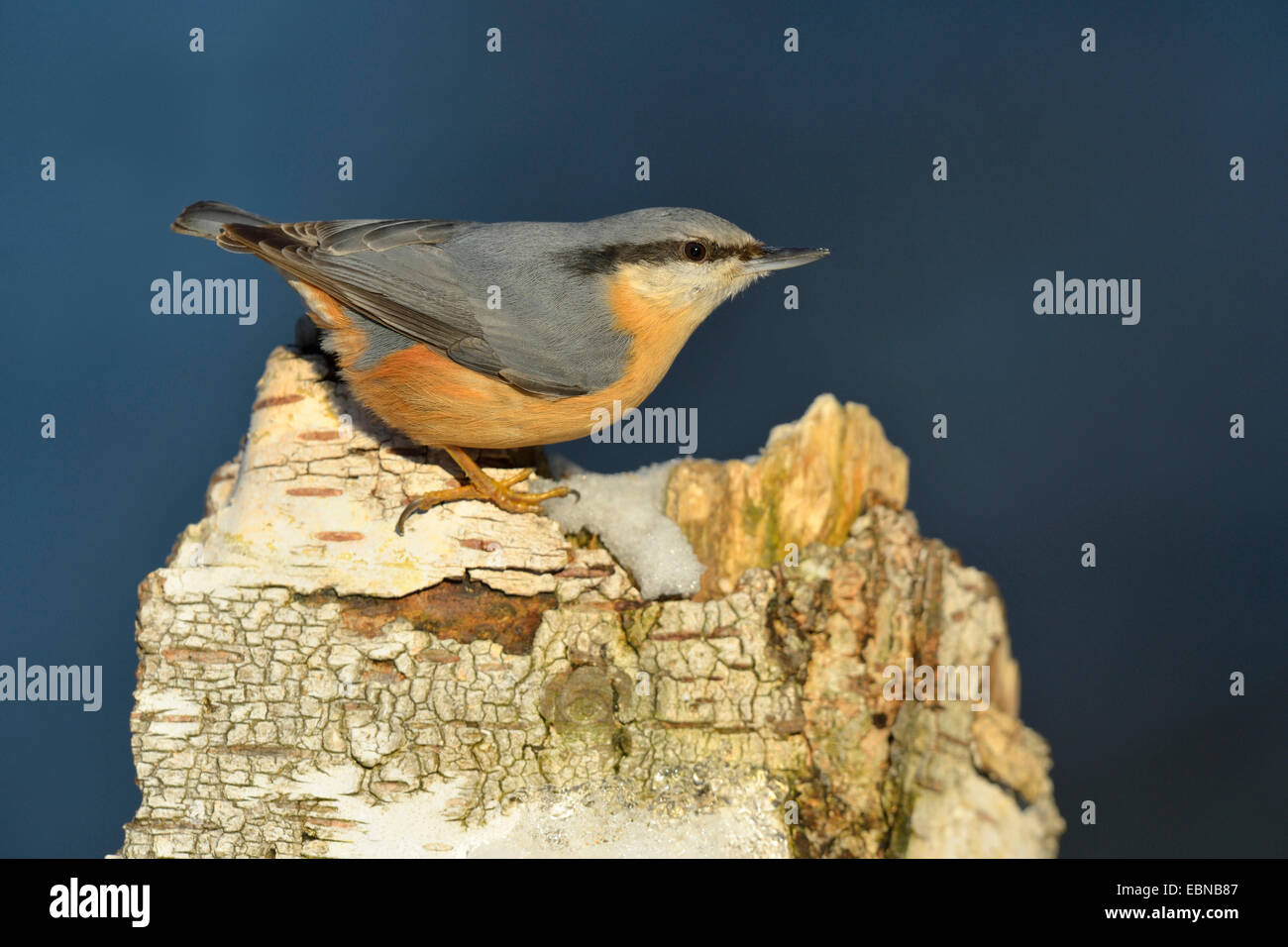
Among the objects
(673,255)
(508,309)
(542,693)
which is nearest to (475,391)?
(508,309)

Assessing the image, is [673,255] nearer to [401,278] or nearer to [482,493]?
[401,278]

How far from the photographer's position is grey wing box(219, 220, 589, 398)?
3314 millimetres

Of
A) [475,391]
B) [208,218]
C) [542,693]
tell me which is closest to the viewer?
[542,693]

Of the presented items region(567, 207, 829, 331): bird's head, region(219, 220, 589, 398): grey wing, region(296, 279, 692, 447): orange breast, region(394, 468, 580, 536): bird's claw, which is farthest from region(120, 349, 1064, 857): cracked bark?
region(567, 207, 829, 331): bird's head

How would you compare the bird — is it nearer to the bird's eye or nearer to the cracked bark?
the bird's eye

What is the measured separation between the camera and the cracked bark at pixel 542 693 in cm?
295

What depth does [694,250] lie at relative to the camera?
11.1 feet

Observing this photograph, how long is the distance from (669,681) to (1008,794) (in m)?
1.03

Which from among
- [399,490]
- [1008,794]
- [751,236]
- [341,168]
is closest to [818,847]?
[1008,794]

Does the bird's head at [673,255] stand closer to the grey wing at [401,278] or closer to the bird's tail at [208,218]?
the grey wing at [401,278]

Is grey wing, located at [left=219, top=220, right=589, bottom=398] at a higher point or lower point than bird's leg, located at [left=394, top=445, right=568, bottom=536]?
higher

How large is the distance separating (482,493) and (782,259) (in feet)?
4.12

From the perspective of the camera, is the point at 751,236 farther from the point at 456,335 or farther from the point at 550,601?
the point at 550,601

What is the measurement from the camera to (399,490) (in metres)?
3.39
